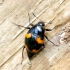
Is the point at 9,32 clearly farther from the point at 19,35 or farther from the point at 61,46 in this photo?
the point at 61,46

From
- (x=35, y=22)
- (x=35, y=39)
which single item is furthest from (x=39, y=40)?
(x=35, y=22)

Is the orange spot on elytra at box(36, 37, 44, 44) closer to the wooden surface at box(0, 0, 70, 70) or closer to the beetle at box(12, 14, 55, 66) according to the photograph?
the beetle at box(12, 14, 55, 66)

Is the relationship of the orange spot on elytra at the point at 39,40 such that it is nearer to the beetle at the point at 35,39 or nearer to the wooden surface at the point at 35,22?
the beetle at the point at 35,39

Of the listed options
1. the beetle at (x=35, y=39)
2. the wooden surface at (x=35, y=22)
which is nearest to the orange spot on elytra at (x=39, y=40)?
the beetle at (x=35, y=39)

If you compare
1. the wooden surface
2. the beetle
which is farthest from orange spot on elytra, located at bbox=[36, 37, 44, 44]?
the wooden surface

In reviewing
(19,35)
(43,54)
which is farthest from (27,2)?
(43,54)
